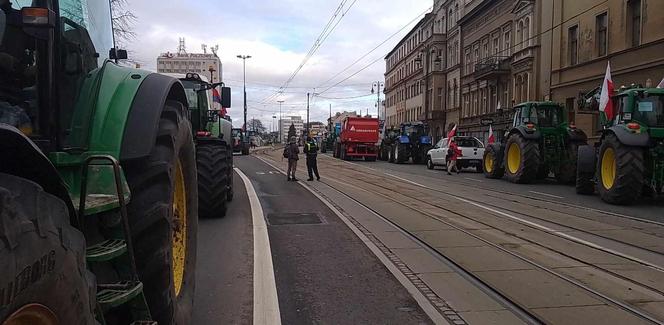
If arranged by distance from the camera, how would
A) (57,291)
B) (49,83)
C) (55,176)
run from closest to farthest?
(57,291) < (55,176) < (49,83)

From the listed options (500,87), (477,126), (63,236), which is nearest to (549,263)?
(63,236)

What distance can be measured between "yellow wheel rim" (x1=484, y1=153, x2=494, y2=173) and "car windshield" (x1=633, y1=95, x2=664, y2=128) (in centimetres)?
A: 821

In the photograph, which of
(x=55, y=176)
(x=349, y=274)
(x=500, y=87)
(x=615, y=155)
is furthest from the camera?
(x=500, y=87)

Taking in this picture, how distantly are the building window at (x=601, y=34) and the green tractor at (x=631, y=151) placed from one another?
15.1 metres

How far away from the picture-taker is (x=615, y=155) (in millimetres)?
12609

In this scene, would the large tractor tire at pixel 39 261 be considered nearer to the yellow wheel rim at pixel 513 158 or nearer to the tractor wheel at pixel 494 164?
the yellow wheel rim at pixel 513 158

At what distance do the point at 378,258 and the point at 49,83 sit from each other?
4.90m

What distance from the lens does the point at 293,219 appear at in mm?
10211

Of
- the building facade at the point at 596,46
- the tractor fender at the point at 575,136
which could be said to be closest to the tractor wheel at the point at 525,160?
the tractor fender at the point at 575,136

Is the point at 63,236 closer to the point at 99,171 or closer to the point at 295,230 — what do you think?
the point at 99,171

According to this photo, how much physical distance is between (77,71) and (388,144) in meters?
34.4

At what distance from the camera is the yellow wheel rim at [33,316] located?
1.74 meters

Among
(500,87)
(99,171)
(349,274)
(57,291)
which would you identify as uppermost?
(500,87)

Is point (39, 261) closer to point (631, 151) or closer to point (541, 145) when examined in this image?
point (631, 151)
